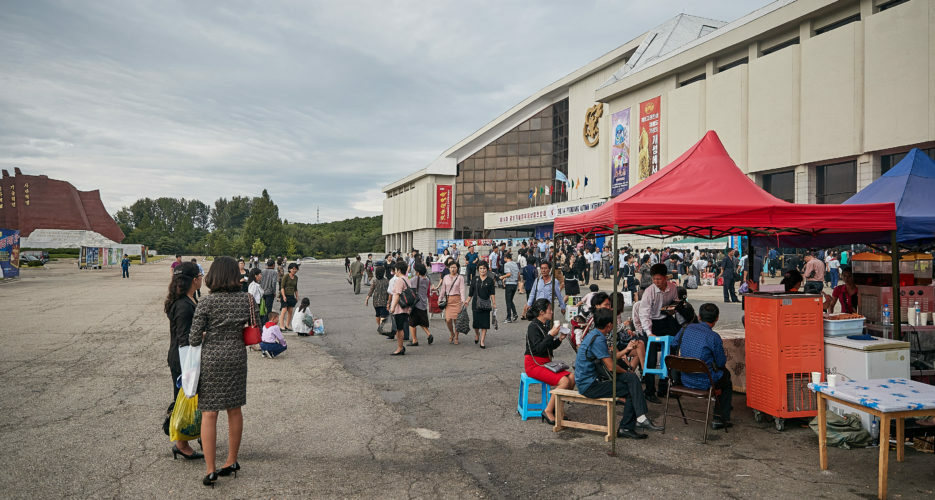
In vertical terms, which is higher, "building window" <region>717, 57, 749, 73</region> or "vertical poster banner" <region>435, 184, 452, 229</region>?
"building window" <region>717, 57, 749, 73</region>

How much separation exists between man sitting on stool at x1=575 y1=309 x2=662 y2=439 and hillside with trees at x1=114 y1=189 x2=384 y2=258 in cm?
8835

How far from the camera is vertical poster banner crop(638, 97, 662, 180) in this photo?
3728cm

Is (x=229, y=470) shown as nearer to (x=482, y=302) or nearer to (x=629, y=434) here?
(x=629, y=434)

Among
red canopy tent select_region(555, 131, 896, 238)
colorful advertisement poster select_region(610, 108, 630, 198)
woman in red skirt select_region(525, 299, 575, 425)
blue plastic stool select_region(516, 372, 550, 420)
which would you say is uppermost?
colorful advertisement poster select_region(610, 108, 630, 198)

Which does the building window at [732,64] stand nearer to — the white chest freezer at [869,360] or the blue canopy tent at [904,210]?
the blue canopy tent at [904,210]

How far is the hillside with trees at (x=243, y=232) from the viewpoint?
93.2m

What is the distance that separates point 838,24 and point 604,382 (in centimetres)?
2997

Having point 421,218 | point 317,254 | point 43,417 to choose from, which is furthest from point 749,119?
point 317,254

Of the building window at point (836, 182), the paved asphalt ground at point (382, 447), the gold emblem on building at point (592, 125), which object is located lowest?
the paved asphalt ground at point (382, 447)

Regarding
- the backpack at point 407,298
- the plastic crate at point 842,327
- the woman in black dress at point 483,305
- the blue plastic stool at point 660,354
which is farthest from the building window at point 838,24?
the backpack at point 407,298

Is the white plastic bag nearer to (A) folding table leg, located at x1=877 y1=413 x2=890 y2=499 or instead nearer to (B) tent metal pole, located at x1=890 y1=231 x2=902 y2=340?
(A) folding table leg, located at x1=877 y1=413 x2=890 y2=499

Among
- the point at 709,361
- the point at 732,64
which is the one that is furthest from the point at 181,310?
the point at 732,64

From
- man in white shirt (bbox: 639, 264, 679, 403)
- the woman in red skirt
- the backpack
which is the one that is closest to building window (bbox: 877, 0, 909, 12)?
man in white shirt (bbox: 639, 264, 679, 403)

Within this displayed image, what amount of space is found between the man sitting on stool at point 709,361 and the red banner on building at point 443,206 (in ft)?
193
